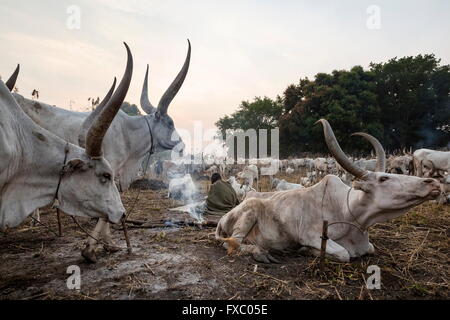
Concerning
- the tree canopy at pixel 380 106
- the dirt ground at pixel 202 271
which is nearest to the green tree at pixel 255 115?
the tree canopy at pixel 380 106

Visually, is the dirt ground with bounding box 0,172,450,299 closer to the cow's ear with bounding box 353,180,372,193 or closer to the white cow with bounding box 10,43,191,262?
the white cow with bounding box 10,43,191,262

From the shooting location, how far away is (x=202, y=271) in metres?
3.17

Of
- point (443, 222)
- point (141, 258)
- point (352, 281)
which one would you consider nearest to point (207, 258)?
point (141, 258)

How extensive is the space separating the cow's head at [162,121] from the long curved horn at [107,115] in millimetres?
1673

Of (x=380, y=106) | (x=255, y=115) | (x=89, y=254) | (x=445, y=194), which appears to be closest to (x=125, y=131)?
(x=89, y=254)

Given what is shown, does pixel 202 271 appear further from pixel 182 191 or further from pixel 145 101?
pixel 182 191

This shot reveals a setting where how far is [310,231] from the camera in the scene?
3529mm

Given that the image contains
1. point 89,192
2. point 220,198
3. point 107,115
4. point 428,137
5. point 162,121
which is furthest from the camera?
point 428,137

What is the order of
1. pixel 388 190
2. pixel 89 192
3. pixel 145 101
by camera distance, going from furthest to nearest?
pixel 145 101 → pixel 388 190 → pixel 89 192

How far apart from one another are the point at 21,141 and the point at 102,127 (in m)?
0.76

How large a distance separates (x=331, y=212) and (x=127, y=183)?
301 centimetres

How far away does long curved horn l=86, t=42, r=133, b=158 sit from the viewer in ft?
7.79

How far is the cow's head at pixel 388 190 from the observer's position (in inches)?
113

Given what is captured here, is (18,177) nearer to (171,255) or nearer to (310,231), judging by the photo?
(171,255)
